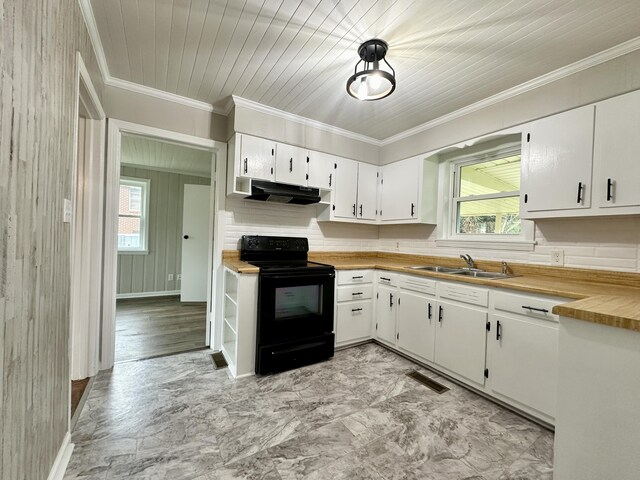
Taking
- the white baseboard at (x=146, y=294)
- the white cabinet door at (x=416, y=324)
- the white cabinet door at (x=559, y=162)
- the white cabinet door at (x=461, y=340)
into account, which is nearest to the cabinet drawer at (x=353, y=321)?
the white cabinet door at (x=416, y=324)

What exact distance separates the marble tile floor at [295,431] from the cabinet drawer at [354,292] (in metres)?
0.75

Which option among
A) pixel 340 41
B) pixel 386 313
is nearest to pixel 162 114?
pixel 340 41

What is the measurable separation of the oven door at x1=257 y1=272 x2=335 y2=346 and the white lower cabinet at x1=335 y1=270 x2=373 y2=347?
184 millimetres

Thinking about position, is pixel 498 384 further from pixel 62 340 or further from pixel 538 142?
pixel 62 340

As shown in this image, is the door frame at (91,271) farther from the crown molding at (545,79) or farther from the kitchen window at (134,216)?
the crown molding at (545,79)

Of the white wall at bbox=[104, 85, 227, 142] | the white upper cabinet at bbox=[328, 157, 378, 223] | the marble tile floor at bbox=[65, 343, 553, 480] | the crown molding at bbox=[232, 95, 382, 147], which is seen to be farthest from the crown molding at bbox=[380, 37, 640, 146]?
the marble tile floor at bbox=[65, 343, 553, 480]

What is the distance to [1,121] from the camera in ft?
2.52

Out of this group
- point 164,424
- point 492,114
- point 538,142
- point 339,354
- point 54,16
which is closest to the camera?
point 54,16

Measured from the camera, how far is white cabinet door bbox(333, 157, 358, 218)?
3199 mm

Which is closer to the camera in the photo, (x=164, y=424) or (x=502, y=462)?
(x=502, y=462)

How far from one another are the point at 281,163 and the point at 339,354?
1.99 m

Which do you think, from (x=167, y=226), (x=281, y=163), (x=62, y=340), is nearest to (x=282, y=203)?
(x=281, y=163)

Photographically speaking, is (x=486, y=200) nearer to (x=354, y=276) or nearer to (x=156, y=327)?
(x=354, y=276)

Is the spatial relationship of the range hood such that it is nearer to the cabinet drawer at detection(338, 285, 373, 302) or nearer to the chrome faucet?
the cabinet drawer at detection(338, 285, 373, 302)
